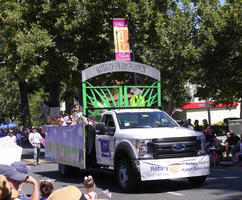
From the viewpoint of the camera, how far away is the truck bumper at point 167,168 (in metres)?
11.3

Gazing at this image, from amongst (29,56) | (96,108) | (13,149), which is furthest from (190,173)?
(29,56)

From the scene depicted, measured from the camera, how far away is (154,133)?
11.8m

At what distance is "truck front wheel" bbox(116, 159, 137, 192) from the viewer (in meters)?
11.6

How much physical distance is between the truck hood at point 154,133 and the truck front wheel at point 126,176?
688mm

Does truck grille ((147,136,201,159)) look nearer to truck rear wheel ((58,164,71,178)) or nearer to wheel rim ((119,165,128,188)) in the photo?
wheel rim ((119,165,128,188))

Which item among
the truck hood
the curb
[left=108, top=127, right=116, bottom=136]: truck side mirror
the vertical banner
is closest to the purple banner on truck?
[left=108, top=127, right=116, bottom=136]: truck side mirror

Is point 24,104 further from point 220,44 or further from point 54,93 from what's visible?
point 220,44

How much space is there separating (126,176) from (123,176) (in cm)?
17

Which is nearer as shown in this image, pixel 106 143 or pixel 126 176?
pixel 126 176

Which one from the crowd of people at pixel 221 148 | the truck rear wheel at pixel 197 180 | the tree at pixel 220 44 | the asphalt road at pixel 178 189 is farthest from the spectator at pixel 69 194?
the tree at pixel 220 44

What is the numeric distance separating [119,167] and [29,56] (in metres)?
17.2

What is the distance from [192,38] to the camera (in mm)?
29656

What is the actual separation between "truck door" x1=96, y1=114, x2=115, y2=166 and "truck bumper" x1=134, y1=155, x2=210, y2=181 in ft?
5.29

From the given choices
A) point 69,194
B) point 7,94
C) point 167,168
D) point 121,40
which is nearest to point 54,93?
point 7,94
